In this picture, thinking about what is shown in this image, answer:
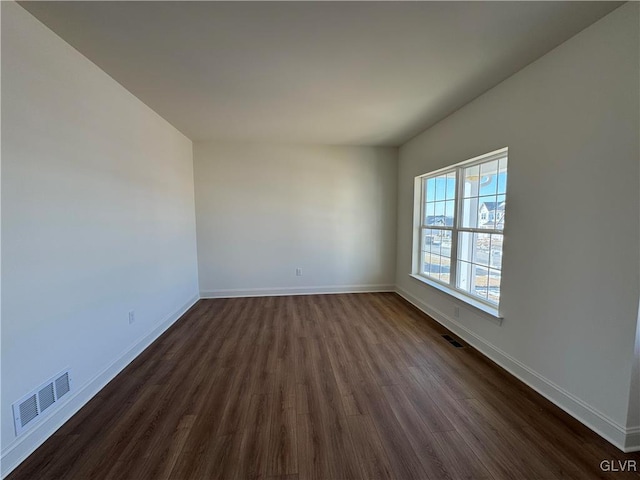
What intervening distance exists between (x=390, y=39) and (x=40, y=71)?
2175mm

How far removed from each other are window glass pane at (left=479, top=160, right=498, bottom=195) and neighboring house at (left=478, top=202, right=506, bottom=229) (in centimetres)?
13

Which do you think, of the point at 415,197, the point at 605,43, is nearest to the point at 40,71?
the point at 605,43

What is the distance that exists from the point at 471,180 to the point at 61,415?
3.99 m

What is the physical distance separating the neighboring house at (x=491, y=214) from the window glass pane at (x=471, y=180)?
0.22m

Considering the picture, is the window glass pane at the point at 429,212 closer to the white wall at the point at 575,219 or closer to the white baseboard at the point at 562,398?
the white wall at the point at 575,219

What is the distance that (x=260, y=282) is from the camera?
4516 millimetres

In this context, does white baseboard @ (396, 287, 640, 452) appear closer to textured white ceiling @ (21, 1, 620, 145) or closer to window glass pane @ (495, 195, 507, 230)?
window glass pane @ (495, 195, 507, 230)

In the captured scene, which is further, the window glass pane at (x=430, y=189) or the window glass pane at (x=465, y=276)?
the window glass pane at (x=430, y=189)

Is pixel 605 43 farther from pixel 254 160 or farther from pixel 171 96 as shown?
pixel 254 160

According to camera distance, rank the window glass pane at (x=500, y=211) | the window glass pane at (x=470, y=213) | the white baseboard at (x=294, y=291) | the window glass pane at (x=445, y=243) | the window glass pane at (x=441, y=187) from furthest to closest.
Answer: the white baseboard at (x=294, y=291) < the window glass pane at (x=441, y=187) < the window glass pane at (x=445, y=243) < the window glass pane at (x=470, y=213) < the window glass pane at (x=500, y=211)

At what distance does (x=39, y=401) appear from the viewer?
158 cm

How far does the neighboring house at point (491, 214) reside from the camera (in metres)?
2.46

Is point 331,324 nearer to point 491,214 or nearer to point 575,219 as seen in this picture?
point 491,214

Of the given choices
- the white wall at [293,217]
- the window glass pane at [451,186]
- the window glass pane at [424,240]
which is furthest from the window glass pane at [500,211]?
the white wall at [293,217]
